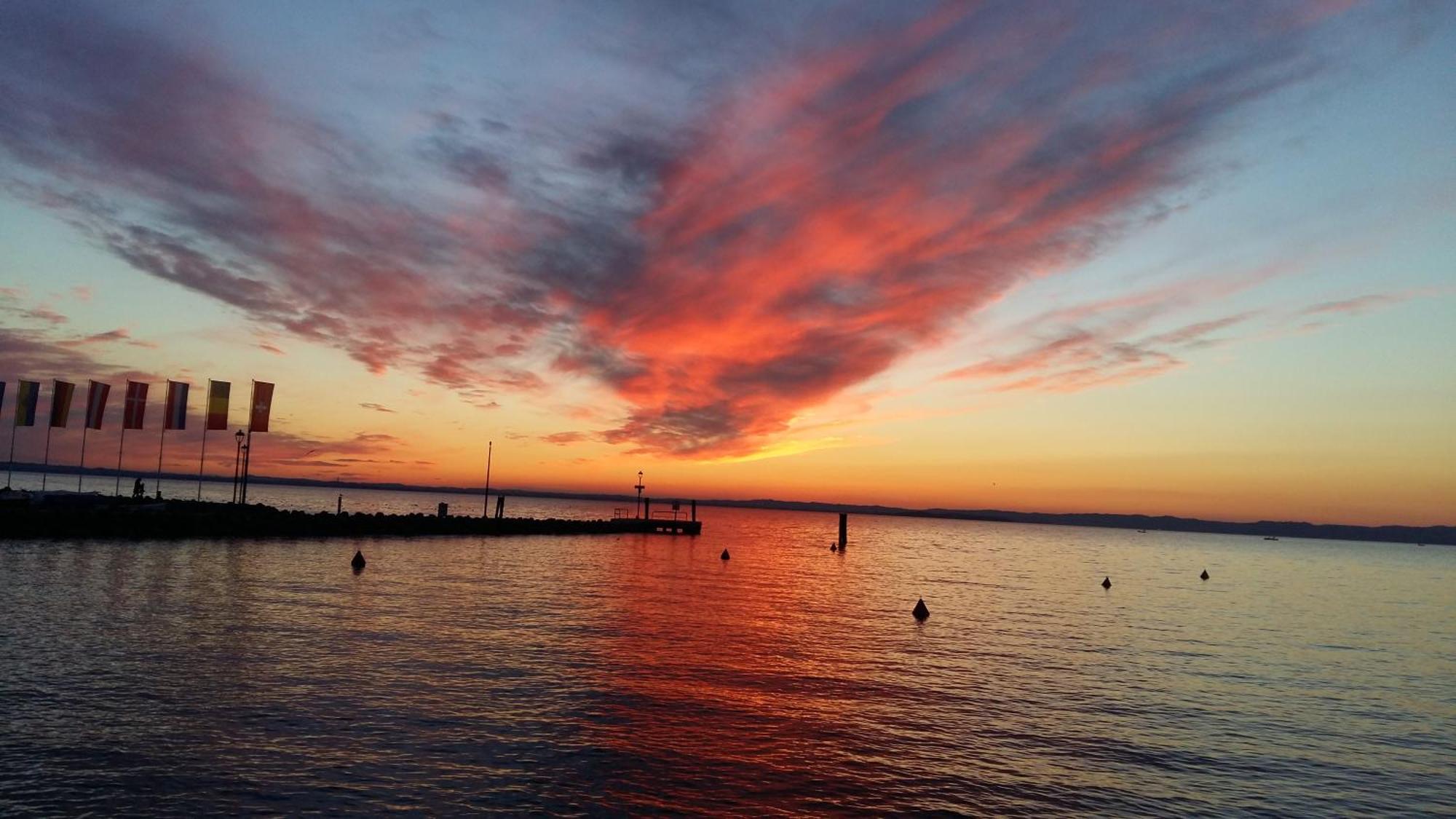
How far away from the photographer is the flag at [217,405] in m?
74.6

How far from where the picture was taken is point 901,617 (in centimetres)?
4669

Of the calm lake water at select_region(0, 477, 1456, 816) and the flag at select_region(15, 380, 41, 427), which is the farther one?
the flag at select_region(15, 380, 41, 427)

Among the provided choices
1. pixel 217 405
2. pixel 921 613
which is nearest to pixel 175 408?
pixel 217 405

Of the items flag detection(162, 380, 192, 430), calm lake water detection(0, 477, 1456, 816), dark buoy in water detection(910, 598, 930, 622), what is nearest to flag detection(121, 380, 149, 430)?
flag detection(162, 380, 192, 430)

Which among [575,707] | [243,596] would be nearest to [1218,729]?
[575,707]

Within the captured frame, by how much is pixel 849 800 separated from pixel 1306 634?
4617 centimetres

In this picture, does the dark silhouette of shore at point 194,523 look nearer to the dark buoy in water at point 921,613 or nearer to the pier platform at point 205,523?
the pier platform at point 205,523

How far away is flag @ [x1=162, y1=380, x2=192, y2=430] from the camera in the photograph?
7212 cm

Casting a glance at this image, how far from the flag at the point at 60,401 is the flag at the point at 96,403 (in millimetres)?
1539

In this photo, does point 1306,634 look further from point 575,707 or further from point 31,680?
point 31,680

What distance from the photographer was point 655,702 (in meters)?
24.1

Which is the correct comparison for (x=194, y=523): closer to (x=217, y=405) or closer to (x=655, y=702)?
(x=217, y=405)

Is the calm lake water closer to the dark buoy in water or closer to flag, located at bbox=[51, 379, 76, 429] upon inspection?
the dark buoy in water

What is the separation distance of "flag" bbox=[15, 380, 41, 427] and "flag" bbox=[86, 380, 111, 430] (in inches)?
154
